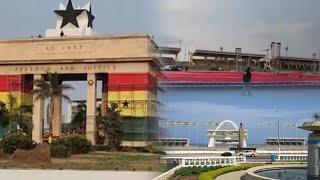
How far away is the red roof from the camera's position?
206 ft

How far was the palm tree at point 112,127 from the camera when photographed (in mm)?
37938

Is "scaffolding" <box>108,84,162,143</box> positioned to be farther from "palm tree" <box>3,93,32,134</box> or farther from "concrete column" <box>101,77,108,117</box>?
"palm tree" <box>3,93,32,134</box>

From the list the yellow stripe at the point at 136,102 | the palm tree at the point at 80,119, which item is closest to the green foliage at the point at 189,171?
the yellow stripe at the point at 136,102

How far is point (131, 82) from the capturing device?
141 ft

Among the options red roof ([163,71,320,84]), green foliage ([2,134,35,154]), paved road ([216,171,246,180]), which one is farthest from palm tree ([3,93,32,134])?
paved road ([216,171,246,180])

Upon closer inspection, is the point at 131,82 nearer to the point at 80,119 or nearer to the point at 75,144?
the point at 80,119

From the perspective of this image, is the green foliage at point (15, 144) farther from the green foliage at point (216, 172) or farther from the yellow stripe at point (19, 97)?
the green foliage at point (216, 172)

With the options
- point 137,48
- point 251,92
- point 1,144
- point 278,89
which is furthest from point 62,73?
point 278,89

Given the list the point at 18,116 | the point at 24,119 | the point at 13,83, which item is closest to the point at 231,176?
the point at 18,116

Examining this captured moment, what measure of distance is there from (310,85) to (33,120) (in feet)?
108

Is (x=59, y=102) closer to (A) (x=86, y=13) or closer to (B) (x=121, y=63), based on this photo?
(B) (x=121, y=63)

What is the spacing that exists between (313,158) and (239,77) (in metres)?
49.2

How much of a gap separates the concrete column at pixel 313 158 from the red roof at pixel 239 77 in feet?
151

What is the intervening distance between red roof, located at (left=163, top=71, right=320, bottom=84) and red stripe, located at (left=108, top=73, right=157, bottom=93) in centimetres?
1955
